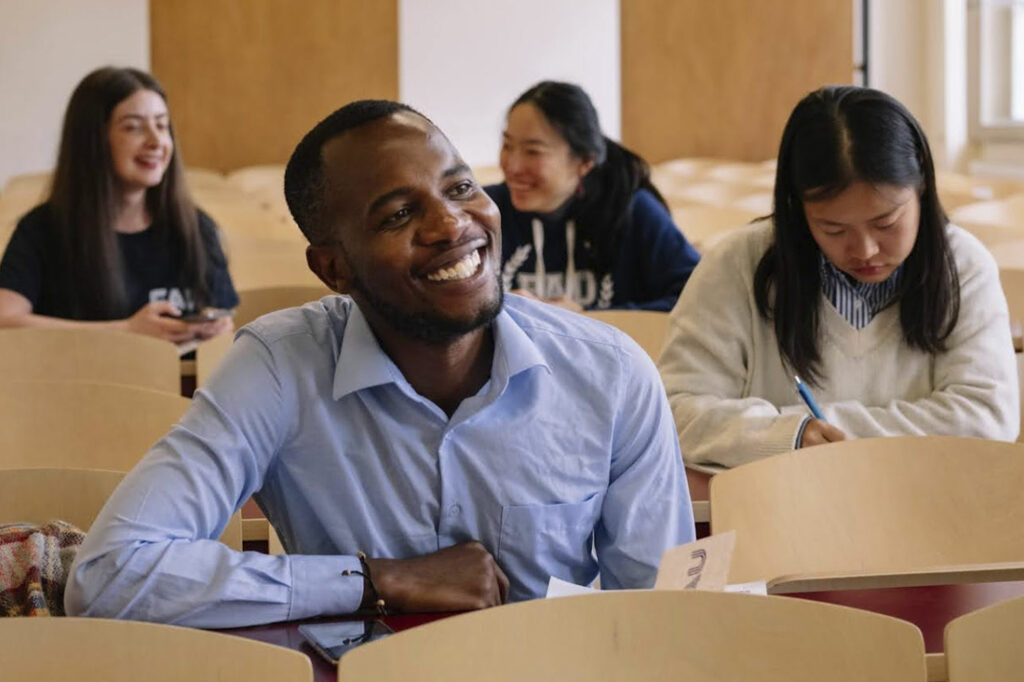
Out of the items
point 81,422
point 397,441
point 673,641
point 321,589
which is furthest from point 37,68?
point 673,641

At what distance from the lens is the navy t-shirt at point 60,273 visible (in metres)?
4.03

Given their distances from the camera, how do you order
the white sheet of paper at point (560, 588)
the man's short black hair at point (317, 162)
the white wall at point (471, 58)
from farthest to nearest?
the white wall at point (471, 58)
the man's short black hair at point (317, 162)
the white sheet of paper at point (560, 588)

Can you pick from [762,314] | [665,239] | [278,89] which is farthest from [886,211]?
[278,89]

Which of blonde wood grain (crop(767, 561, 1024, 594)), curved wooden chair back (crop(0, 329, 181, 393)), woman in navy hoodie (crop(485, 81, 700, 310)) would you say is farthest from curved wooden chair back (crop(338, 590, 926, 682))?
woman in navy hoodie (crop(485, 81, 700, 310))

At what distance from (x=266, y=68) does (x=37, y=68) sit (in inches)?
69.2

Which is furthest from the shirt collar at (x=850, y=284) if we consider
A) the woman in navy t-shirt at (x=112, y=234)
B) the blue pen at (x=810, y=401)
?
the woman in navy t-shirt at (x=112, y=234)

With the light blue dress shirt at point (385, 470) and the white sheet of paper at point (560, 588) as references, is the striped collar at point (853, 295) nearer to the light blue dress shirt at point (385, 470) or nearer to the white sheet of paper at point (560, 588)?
the light blue dress shirt at point (385, 470)

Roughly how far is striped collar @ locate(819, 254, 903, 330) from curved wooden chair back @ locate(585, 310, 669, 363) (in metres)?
0.81

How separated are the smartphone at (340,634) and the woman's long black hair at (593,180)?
2.47 metres

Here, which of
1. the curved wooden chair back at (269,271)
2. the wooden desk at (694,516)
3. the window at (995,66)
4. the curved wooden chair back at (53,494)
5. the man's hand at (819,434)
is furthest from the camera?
the window at (995,66)

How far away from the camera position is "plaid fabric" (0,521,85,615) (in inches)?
67.5

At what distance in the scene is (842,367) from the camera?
8.92 feet

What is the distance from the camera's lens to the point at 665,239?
4.07 meters

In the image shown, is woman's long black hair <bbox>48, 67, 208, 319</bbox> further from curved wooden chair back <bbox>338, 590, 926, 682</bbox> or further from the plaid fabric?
curved wooden chair back <bbox>338, 590, 926, 682</bbox>
